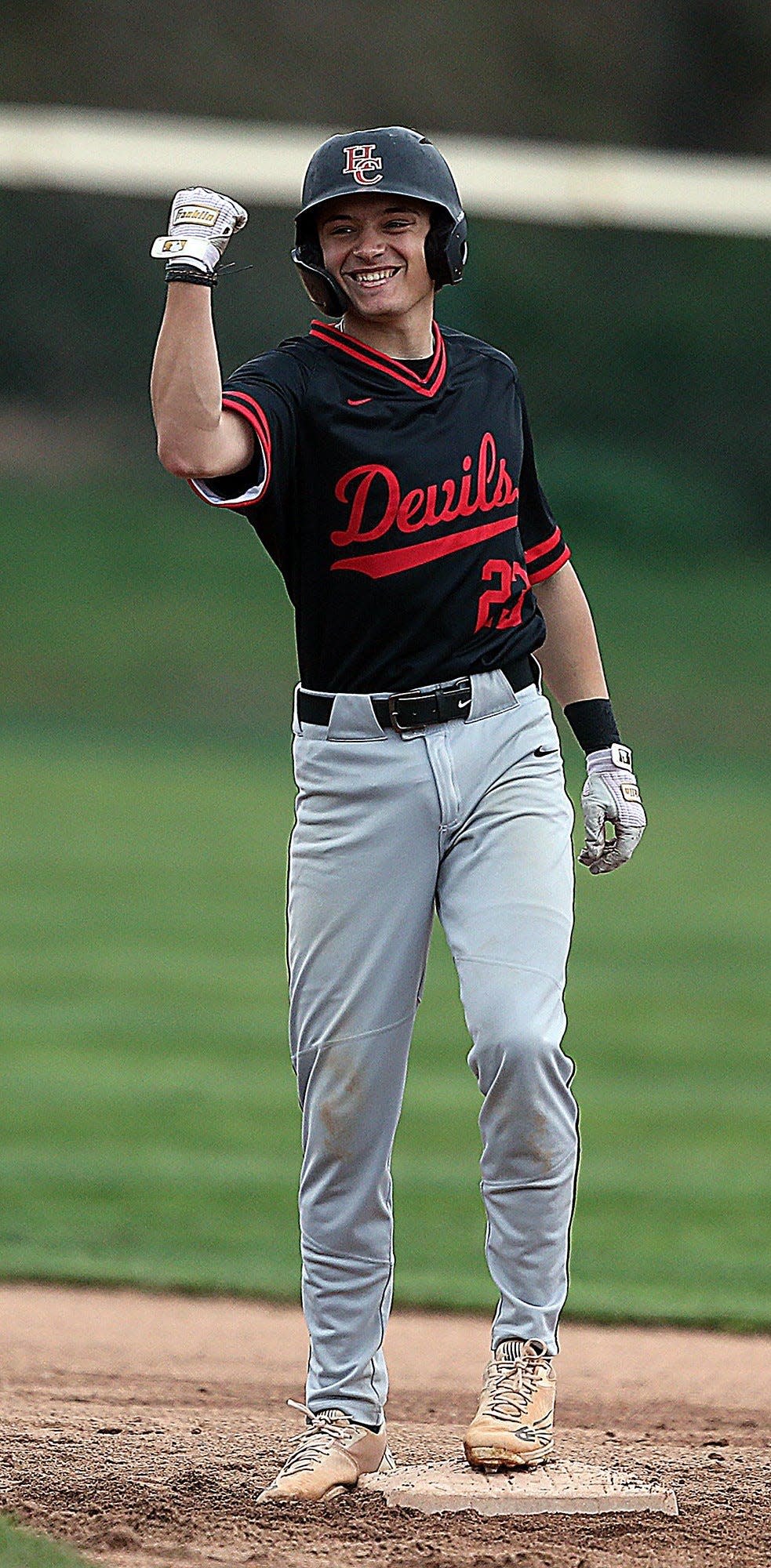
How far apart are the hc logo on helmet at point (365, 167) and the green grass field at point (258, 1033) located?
3.09 m

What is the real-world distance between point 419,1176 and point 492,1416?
3.49 meters

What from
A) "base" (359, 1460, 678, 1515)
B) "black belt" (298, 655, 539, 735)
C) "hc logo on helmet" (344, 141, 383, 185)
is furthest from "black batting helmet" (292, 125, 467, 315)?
"base" (359, 1460, 678, 1515)

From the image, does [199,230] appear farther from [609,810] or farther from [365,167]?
[609,810]

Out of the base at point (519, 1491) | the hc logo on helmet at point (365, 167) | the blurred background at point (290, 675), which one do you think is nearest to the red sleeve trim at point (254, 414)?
the hc logo on helmet at point (365, 167)

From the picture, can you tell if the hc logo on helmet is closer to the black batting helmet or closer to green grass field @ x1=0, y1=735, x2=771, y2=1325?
the black batting helmet

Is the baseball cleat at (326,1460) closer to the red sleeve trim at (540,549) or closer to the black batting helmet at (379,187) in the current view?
the red sleeve trim at (540,549)

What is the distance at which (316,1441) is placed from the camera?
3.32 meters

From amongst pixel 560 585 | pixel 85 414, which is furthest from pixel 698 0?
pixel 560 585

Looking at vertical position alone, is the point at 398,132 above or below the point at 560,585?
above

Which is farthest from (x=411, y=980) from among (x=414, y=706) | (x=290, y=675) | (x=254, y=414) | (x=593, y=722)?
(x=290, y=675)

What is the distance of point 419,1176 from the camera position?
6.78 meters

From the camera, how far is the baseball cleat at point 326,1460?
10.7 ft

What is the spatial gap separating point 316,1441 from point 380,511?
1485mm

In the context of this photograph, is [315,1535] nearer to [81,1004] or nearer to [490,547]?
[490,547]
